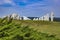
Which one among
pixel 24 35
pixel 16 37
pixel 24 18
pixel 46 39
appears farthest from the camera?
pixel 24 18

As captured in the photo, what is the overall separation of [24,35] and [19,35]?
0.19 metres

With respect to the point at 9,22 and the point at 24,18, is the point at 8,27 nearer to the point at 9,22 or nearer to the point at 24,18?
the point at 9,22

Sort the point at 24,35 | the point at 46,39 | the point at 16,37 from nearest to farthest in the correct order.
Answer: the point at 16,37
the point at 24,35
the point at 46,39

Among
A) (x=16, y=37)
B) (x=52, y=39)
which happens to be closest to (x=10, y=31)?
(x=16, y=37)

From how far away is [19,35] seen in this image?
170 inches

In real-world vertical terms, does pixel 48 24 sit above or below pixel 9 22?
below

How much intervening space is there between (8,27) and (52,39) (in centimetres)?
92

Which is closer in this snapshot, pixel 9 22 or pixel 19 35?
pixel 19 35

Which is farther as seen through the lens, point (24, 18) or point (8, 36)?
point (24, 18)

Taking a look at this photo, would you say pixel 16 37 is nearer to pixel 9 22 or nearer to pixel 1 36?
pixel 1 36

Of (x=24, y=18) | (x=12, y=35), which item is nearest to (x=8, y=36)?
(x=12, y=35)

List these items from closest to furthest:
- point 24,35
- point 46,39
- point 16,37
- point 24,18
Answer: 1. point 16,37
2. point 24,35
3. point 46,39
4. point 24,18

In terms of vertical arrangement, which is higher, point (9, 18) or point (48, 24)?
point (9, 18)

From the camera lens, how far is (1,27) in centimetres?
471
